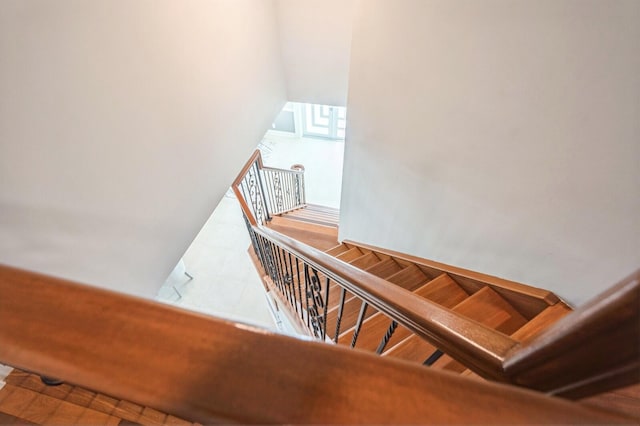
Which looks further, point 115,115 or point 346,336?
point 346,336

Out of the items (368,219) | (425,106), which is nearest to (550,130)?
(425,106)

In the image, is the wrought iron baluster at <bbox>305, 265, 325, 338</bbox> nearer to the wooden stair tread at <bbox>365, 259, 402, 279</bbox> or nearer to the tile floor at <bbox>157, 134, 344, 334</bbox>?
the wooden stair tread at <bbox>365, 259, 402, 279</bbox>

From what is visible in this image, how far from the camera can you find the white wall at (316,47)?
378cm

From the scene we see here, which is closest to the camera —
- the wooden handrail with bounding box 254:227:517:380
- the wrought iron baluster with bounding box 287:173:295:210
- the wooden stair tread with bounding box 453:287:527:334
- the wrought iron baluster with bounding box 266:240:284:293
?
the wooden handrail with bounding box 254:227:517:380

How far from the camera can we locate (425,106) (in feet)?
6.54

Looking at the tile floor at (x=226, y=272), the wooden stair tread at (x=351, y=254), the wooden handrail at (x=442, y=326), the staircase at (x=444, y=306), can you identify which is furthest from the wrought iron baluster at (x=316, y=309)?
the tile floor at (x=226, y=272)

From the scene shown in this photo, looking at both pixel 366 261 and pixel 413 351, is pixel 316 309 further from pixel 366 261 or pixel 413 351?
pixel 366 261

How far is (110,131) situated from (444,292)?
2.44 metres

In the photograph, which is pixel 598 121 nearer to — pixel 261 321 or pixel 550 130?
pixel 550 130

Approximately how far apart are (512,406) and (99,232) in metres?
2.08

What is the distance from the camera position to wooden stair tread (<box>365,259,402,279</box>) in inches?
108

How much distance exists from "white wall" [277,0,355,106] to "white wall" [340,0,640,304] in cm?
158

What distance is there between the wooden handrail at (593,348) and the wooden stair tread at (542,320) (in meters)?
1.24

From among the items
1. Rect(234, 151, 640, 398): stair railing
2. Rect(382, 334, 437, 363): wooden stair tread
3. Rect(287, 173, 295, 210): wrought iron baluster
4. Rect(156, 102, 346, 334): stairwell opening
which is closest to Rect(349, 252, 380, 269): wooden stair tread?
Rect(156, 102, 346, 334): stairwell opening
